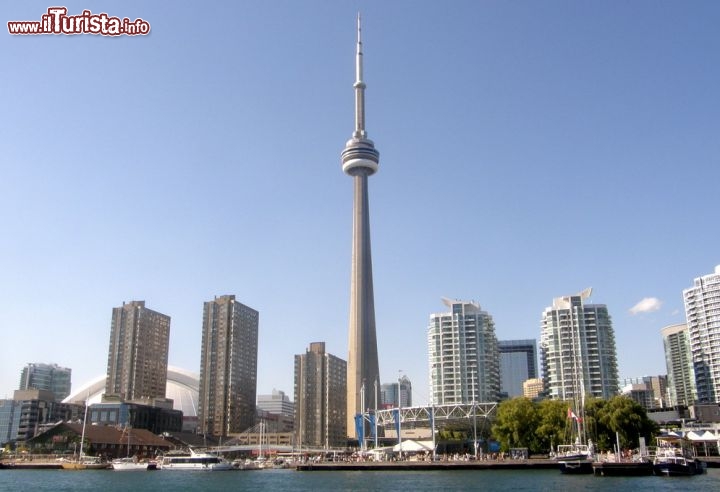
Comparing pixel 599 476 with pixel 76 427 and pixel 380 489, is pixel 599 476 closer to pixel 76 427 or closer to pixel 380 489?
pixel 380 489

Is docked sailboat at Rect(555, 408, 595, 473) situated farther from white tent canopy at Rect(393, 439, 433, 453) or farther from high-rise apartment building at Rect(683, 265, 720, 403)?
high-rise apartment building at Rect(683, 265, 720, 403)

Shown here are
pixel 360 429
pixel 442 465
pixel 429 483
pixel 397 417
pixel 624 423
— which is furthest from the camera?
pixel 360 429

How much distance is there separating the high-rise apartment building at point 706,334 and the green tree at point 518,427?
267 ft

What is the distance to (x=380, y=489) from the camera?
3051 inches

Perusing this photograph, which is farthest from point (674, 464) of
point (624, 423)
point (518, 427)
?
point (518, 427)

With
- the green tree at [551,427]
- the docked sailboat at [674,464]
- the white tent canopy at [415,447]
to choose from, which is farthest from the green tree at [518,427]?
the docked sailboat at [674,464]

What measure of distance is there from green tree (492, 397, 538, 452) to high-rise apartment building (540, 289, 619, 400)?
65882 mm

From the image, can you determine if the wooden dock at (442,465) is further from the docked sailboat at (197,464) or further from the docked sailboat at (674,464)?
the docked sailboat at (197,464)

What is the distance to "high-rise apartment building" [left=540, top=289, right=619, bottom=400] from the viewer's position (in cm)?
18750

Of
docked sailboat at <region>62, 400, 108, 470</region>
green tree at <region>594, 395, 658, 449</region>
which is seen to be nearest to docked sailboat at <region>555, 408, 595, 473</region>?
green tree at <region>594, 395, 658, 449</region>

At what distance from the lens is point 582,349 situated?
19125 centimetres

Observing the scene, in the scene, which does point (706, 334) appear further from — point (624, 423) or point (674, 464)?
point (674, 464)

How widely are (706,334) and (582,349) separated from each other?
31.4 m

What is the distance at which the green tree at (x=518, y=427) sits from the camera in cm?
12138
